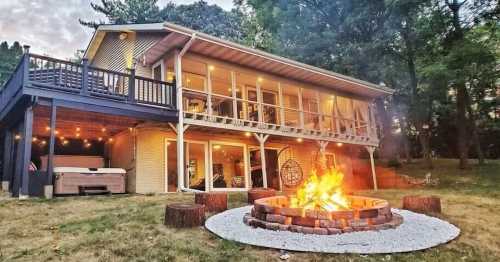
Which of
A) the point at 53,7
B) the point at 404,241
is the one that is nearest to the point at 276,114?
the point at 404,241

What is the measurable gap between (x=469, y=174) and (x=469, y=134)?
22.0ft

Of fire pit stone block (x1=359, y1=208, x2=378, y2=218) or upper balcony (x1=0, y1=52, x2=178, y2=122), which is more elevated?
upper balcony (x1=0, y1=52, x2=178, y2=122)

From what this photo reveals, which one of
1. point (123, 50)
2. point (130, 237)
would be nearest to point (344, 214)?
point (130, 237)

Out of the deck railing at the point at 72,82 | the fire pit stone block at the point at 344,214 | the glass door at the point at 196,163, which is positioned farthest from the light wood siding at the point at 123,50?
the fire pit stone block at the point at 344,214

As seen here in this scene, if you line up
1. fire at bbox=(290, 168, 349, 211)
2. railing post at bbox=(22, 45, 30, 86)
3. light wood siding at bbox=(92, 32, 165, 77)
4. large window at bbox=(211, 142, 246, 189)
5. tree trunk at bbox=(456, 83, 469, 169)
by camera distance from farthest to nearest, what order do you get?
tree trunk at bbox=(456, 83, 469, 169)
large window at bbox=(211, 142, 246, 189)
light wood siding at bbox=(92, 32, 165, 77)
railing post at bbox=(22, 45, 30, 86)
fire at bbox=(290, 168, 349, 211)

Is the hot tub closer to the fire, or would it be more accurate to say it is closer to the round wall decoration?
the round wall decoration

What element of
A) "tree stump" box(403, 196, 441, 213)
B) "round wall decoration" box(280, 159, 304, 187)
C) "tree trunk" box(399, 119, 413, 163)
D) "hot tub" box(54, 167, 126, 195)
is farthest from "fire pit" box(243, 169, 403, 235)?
"tree trunk" box(399, 119, 413, 163)

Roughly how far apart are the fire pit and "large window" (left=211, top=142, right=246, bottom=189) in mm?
7078

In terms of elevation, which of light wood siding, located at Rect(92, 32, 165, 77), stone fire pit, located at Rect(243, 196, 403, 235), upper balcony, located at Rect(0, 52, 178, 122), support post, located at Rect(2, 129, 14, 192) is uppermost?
light wood siding, located at Rect(92, 32, 165, 77)

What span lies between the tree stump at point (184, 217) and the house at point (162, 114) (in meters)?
4.42

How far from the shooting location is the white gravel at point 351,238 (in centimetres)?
391

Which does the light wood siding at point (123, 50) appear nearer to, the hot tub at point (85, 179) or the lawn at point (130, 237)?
the hot tub at point (85, 179)

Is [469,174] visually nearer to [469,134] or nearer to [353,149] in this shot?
[353,149]

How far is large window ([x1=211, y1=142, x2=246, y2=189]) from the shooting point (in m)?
12.5
